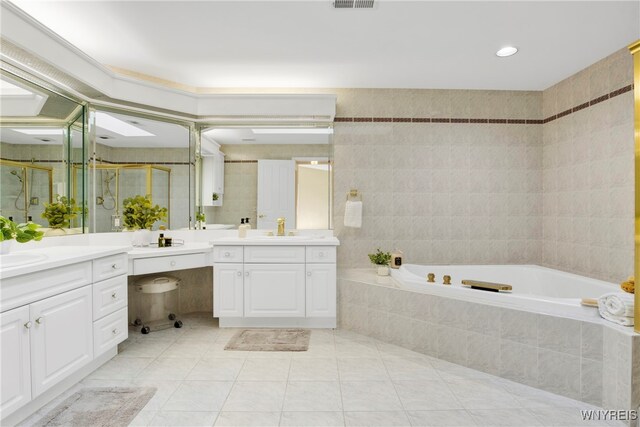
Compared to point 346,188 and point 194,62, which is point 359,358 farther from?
point 194,62

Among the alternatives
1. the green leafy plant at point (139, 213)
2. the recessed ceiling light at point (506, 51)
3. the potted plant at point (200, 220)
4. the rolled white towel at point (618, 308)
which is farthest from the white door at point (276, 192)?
the rolled white towel at point (618, 308)

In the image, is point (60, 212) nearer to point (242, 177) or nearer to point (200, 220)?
point (200, 220)

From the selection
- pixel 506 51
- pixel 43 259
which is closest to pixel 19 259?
pixel 43 259

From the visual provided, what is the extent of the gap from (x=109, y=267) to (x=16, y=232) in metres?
0.53

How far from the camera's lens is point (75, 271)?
1.92 meters

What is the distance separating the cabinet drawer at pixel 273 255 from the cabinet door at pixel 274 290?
44 millimetres

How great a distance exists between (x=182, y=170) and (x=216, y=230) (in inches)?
27.5

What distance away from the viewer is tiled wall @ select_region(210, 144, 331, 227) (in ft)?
11.1

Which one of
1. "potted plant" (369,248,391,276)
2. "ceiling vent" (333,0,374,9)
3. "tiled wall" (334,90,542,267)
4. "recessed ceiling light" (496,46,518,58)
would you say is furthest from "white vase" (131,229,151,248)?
"recessed ceiling light" (496,46,518,58)

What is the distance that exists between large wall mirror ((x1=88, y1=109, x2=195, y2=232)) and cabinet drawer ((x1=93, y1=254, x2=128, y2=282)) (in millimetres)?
772

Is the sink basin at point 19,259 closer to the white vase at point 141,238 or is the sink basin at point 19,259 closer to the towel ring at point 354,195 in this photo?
the white vase at point 141,238

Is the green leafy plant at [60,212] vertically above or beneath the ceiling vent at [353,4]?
beneath

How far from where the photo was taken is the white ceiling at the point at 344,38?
2.11 m

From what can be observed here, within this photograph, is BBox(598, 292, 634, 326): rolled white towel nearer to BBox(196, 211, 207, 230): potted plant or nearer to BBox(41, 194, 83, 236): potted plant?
BBox(196, 211, 207, 230): potted plant
